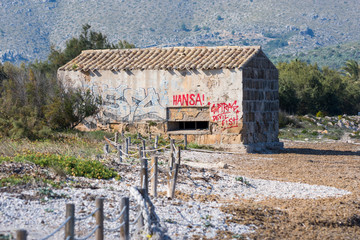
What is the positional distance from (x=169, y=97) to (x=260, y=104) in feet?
13.1

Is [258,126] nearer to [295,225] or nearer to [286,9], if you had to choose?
[295,225]

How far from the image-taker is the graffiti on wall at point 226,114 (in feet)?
75.3

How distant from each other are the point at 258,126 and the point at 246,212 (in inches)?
524

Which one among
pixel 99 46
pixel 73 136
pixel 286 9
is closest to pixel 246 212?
pixel 73 136

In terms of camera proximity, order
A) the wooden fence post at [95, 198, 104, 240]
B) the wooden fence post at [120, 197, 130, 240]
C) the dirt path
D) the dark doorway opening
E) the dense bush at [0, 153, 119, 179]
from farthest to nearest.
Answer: the dark doorway opening, the dense bush at [0, 153, 119, 179], the dirt path, the wooden fence post at [120, 197, 130, 240], the wooden fence post at [95, 198, 104, 240]

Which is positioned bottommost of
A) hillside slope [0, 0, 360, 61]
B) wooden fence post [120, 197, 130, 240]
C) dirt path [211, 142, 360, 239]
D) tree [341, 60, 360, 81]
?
dirt path [211, 142, 360, 239]

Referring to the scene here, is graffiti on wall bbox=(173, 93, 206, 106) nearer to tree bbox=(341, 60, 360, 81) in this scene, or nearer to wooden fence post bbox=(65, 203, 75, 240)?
wooden fence post bbox=(65, 203, 75, 240)

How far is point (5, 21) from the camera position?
9562cm

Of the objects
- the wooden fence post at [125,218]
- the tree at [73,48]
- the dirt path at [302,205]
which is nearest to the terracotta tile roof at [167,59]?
the dirt path at [302,205]

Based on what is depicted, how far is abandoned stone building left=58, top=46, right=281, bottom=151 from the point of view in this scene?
23.1 meters

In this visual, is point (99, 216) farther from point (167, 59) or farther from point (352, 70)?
point (352, 70)

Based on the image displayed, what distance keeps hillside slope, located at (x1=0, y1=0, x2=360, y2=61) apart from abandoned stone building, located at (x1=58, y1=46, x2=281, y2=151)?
61081mm

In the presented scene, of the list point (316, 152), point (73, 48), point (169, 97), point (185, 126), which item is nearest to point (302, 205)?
point (169, 97)

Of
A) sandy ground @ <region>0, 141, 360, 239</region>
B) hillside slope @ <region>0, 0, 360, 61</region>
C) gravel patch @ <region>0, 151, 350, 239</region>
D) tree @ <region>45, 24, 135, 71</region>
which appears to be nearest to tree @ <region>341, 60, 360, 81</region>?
tree @ <region>45, 24, 135, 71</region>
